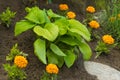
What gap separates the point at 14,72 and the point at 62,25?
2.79 ft

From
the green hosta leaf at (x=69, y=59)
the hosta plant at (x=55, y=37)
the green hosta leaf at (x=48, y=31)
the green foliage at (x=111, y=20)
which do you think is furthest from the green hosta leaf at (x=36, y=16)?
the green foliage at (x=111, y=20)

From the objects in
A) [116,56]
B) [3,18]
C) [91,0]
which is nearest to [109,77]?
[116,56]

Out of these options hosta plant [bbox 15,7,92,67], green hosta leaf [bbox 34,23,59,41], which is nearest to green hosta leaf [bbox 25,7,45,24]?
hosta plant [bbox 15,7,92,67]

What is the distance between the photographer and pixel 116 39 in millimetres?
5016

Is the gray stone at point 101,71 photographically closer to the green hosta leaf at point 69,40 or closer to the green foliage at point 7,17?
the green hosta leaf at point 69,40

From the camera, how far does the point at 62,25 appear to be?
411 centimetres

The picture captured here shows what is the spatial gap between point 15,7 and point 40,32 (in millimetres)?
1100

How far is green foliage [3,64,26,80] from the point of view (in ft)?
11.8

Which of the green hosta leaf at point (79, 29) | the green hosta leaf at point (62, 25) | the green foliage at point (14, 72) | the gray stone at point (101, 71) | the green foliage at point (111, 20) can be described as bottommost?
the gray stone at point (101, 71)

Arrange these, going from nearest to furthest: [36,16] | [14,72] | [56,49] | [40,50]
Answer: [14,72]
[40,50]
[56,49]
[36,16]

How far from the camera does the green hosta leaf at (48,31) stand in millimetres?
3863

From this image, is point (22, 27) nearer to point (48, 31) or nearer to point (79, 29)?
point (48, 31)

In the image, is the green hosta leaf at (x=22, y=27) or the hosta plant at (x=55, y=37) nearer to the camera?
the hosta plant at (x=55, y=37)

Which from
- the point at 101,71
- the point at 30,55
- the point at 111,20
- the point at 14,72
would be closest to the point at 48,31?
the point at 30,55
